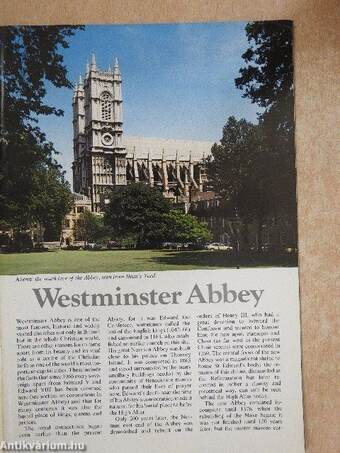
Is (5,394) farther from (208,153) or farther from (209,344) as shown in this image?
(208,153)

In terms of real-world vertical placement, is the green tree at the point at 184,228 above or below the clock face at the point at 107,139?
below

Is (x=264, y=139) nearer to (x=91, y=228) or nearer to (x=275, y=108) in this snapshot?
(x=275, y=108)

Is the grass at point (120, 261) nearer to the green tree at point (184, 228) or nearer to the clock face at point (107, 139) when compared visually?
the green tree at point (184, 228)

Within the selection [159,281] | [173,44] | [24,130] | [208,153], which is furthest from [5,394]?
[173,44]

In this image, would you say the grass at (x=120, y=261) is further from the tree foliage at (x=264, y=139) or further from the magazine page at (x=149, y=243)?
the tree foliage at (x=264, y=139)

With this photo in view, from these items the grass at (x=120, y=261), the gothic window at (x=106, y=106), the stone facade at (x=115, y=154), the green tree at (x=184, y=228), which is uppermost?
the gothic window at (x=106, y=106)

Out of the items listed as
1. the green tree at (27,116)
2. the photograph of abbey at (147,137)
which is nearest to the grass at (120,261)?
the photograph of abbey at (147,137)

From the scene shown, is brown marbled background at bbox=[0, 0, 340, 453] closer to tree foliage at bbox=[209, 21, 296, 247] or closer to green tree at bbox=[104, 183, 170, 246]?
tree foliage at bbox=[209, 21, 296, 247]

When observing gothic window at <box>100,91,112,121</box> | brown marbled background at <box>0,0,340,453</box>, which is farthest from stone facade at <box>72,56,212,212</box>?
brown marbled background at <box>0,0,340,453</box>

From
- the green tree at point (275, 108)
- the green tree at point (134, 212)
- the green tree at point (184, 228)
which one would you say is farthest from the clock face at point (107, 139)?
the green tree at point (275, 108)
